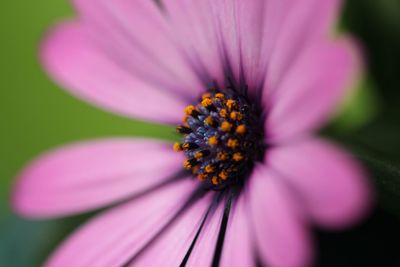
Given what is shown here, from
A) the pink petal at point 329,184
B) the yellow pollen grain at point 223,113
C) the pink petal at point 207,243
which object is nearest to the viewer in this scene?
the pink petal at point 329,184

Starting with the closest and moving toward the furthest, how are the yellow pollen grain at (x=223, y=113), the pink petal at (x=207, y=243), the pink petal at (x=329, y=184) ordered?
the pink petal at (x=329, y=184)
the pink petal at (x=207, y=243)
the yellow pollen grain at (x=223, y=113)

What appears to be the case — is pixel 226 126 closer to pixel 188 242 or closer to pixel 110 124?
pixel 188 242

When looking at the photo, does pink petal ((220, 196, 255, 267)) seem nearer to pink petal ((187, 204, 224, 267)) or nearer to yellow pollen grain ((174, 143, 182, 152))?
pink petal ((187, 204, 224, 267))

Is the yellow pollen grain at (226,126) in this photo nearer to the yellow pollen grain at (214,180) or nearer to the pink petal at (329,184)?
the yellow pollen grain at (214,180)

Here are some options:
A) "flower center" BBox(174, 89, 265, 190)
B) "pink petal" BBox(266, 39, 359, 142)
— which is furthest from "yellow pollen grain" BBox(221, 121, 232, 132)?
"pink petal" BBox(266, 39, 359, 142)

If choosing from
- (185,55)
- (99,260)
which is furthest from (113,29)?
(99,260)

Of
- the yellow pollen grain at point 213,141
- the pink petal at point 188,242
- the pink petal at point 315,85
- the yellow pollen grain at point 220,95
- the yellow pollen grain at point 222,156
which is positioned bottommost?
the pink petal at point 188,242

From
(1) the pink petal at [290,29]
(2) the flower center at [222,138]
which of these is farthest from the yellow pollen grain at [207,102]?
(1) the pink petal at [290,29]
